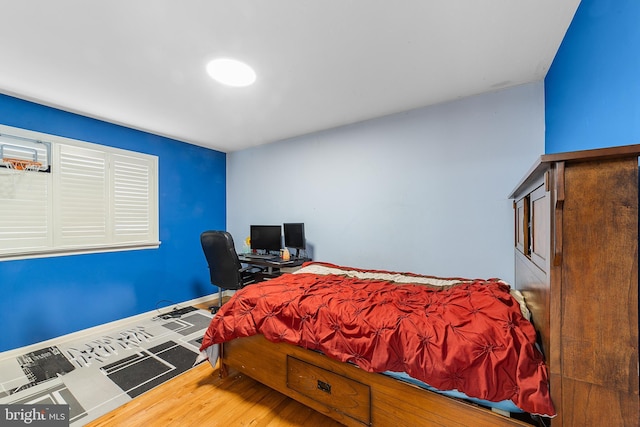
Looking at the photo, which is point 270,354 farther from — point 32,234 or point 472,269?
point 32,234

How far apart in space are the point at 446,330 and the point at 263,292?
1264mm

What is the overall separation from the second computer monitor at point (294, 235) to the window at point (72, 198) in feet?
5.78

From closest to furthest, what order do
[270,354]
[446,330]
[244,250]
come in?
[446,330] → [270,354] → [244,250]

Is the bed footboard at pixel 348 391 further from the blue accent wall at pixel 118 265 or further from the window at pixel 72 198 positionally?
the window at pixel 72 198

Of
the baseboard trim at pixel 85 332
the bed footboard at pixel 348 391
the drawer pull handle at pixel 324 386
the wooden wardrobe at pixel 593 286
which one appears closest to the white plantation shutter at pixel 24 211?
the baseboard trim at pixel 85 332

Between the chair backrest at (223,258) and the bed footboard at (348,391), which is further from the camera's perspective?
the chair backrest at (223,258)

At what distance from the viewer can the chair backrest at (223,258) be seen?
299 cm

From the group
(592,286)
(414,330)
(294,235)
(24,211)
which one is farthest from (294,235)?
(592,286)

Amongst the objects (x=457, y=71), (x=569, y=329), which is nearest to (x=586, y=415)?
(x=569, y=329)

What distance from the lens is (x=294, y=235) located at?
350 cm

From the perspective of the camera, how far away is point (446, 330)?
4.12 feet

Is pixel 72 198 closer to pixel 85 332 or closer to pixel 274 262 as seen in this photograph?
→ pixel 85 332

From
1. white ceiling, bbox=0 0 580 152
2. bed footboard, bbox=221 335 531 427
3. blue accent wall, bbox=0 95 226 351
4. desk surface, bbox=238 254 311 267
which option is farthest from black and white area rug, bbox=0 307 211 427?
white ceiling, bbox=0 0 580 152

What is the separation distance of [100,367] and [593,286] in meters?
3.29
